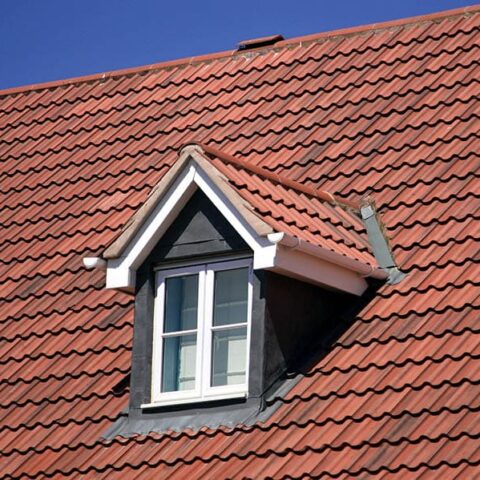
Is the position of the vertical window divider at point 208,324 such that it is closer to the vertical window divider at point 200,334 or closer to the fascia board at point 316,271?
the vertical window divider at point 200,334

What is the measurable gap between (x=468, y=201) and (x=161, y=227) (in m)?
2.49

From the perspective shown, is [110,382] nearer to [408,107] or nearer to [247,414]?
[247,414]

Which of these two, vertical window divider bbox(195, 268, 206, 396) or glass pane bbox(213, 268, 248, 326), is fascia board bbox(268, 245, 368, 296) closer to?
glass pane bbox(213, 268, 248, 326)

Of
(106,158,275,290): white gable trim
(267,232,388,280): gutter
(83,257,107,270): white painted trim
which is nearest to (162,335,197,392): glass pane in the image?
(106,158,275,290): white gable trim

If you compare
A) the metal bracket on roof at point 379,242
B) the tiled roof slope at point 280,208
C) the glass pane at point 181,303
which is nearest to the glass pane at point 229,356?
the glass pane at point 181,303

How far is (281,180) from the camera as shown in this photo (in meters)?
13.0

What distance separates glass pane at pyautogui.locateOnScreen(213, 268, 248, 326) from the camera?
12000mm

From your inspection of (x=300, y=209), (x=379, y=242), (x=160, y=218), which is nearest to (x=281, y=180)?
(x=300, y=209)

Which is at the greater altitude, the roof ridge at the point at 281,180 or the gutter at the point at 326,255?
the roof ridge at the point at 281,180

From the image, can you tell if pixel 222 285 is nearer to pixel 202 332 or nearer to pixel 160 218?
pixel 202 332

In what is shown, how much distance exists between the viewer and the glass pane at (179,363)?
39.6 ft

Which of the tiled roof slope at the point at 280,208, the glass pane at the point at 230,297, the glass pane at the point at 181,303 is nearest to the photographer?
the tiled roof slope at the point at 280,208

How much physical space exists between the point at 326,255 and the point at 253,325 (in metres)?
0.78

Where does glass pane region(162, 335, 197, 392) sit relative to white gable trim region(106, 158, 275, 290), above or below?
below
